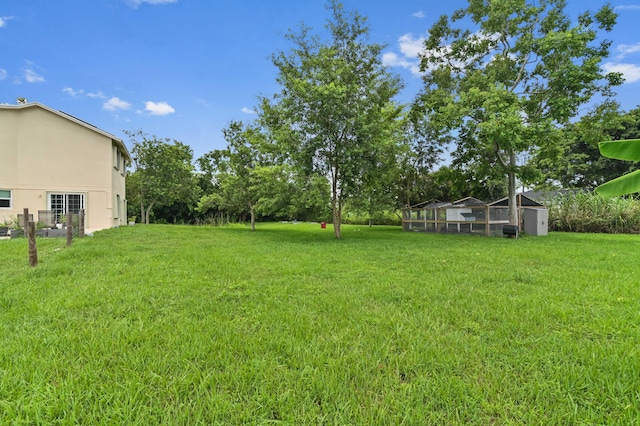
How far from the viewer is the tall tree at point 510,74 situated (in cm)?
1220

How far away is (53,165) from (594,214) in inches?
1133

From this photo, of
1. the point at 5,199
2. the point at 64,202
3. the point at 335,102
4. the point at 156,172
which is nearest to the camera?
the point at 335,102

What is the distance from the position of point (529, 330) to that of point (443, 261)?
4.13 meters

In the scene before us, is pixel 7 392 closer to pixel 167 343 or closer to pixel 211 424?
pixel 167 343

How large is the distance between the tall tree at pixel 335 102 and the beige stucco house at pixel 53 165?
34.4 feet

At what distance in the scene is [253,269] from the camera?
6090mm

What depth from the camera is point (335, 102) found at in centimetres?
1120

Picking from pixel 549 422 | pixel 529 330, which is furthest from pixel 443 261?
pixel 549 422

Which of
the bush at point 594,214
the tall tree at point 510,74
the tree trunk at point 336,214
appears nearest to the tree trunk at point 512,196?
the tall tree at point 510,74

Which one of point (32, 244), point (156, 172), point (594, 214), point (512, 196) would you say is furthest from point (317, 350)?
point (156, 172)

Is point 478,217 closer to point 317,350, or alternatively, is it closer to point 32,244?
point 317,350

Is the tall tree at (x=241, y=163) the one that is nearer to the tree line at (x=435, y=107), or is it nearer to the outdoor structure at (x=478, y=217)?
the tree line at (x=435, y=107)

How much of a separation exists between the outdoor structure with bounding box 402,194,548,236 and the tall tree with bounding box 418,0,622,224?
0.82m

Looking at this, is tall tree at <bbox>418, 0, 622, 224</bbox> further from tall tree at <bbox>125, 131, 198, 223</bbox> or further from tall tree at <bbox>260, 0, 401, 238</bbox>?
tall tree at <bbox>125, 131, 198, 223</bbox>
